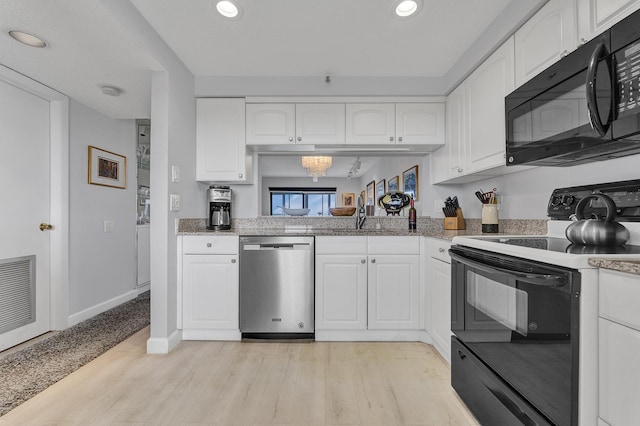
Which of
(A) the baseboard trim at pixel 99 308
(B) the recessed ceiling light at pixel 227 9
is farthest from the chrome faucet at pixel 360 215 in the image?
(A) the baseboard trim at pixel 99 308

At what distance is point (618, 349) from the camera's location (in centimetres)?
91

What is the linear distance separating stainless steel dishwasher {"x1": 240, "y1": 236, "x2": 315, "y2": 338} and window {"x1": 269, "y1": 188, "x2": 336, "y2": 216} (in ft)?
2.47

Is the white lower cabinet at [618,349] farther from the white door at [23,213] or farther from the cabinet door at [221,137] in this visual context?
the white door at [23,213]

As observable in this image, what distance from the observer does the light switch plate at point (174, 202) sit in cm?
247

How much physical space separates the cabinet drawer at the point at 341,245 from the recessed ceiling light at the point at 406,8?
62.0 inches

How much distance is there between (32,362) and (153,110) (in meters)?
1.95

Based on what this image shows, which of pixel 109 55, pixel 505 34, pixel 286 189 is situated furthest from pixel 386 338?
pixel 109 55

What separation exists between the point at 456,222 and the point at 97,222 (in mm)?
3542

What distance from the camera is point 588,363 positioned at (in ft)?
3.22

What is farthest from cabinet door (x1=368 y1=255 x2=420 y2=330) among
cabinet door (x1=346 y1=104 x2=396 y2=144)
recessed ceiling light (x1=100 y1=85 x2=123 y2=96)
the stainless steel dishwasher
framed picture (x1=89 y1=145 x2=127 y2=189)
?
framed picture (x1=89 y1=145 x2=127 y2=189)

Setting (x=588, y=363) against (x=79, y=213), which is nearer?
(x=588, y=363)

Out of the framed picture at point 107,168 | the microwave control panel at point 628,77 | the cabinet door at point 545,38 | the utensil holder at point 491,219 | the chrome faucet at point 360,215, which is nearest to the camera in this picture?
the microwave control panel at point 628,77

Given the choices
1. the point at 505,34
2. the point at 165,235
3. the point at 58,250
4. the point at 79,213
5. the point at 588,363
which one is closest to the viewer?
the point at 588,363

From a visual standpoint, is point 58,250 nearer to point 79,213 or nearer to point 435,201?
point 79,213
